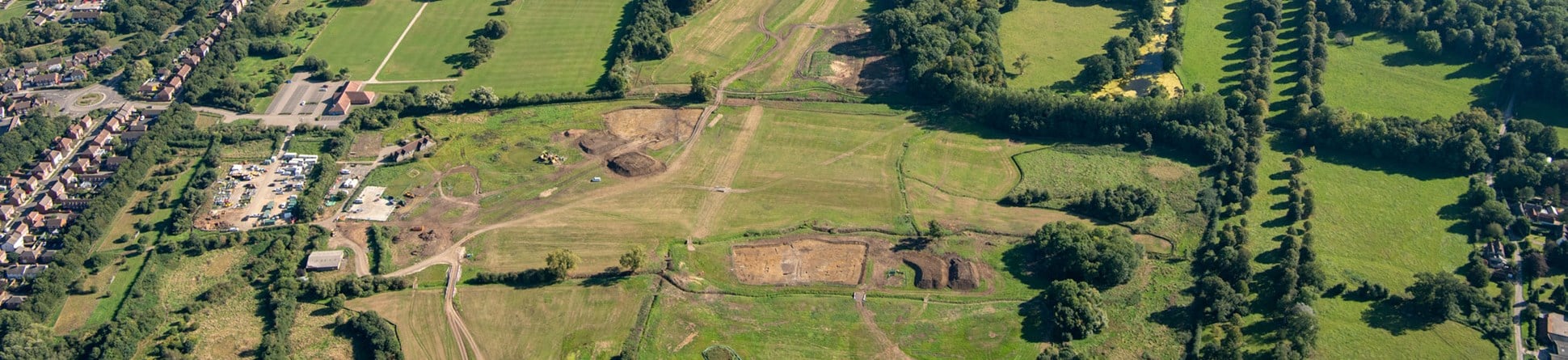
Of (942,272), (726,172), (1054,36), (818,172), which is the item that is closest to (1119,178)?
(942,272)

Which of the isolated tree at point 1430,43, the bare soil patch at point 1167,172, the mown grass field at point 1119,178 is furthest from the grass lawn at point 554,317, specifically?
the isolated tree at point 1430,43

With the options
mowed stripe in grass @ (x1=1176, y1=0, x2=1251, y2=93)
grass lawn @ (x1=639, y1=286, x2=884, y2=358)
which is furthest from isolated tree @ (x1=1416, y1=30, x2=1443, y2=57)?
grass lawn @ (x1=639, y1=286, x2=884, y2=358)

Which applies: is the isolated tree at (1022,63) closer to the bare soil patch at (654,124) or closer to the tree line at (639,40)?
the bare soil patch at (654,124)

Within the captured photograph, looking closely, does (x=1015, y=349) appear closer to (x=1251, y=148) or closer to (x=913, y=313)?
(x=913, y=313)

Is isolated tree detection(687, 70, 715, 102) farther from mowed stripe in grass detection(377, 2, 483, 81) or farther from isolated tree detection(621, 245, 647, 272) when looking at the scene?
mowed stripe in grass detection(377, 2, 483, 81)

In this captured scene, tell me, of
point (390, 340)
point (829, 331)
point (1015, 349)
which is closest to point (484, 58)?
→ point (390, 340)
